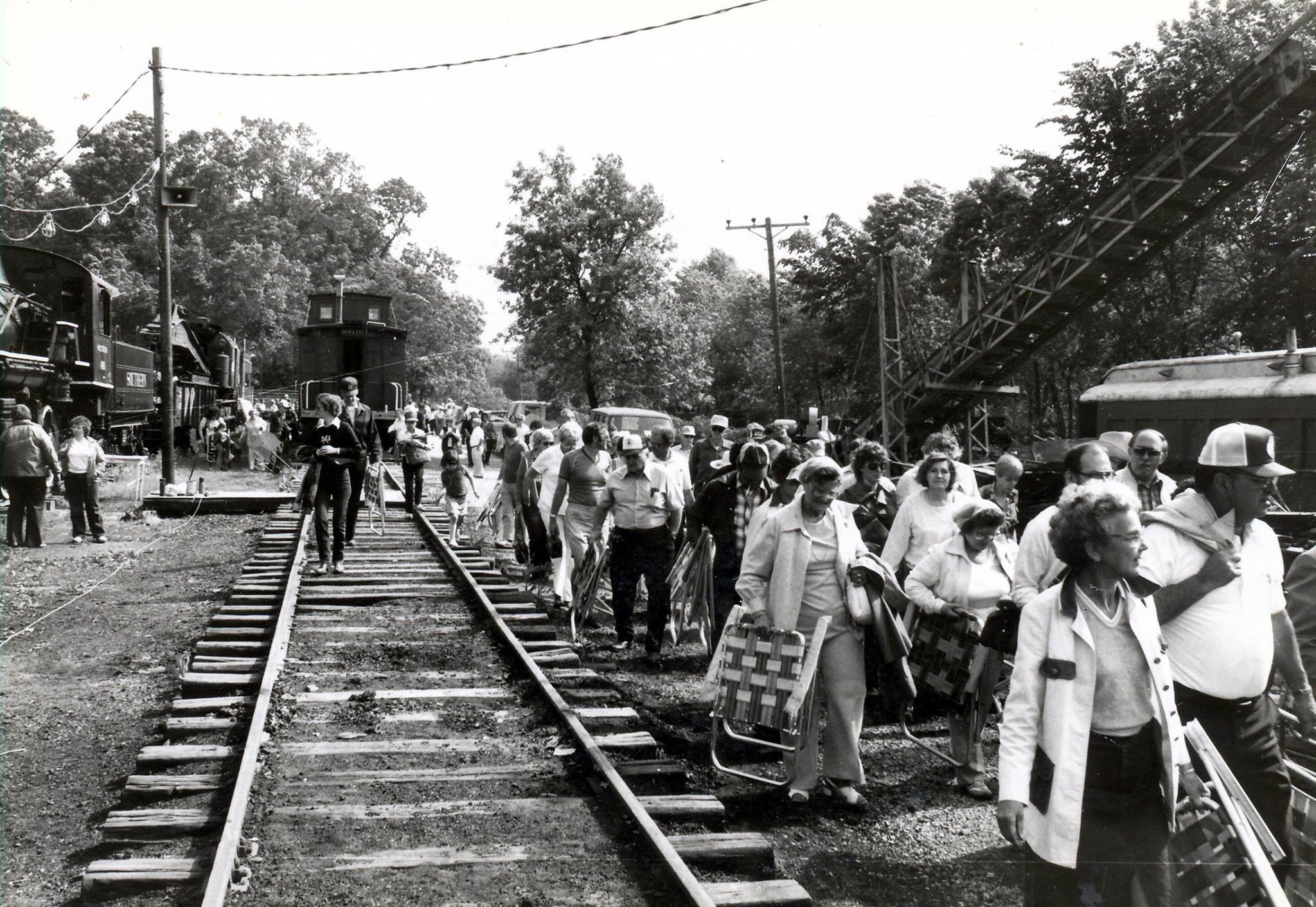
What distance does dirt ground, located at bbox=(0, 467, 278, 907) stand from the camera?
16.0 feet

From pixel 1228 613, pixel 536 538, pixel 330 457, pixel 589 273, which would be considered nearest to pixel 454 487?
pixel 536 538

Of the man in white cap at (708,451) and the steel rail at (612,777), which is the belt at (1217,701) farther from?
the man in white cap at (708,451)

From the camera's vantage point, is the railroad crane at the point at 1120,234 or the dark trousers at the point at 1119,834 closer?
the dark trousers at the point at 1119,834

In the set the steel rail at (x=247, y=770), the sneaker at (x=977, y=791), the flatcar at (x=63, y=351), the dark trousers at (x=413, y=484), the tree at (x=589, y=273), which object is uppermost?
the tree at (x=589, y=273)

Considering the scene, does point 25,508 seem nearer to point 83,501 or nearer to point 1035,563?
point 83,501

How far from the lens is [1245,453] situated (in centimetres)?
349

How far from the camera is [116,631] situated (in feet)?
30.7

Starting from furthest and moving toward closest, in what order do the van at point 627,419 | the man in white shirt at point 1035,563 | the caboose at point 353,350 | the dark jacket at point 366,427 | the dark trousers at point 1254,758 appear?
the caboose at point 353,350 → the van at point 627,419 → the dark jacket at point 366,427 → the man in white shirt at point 1035,563 → the dark trousers at point 1254,758

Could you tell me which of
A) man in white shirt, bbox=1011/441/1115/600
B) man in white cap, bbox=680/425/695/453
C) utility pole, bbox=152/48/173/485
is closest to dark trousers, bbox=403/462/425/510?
man in white cap, bbox=680/425/695/453

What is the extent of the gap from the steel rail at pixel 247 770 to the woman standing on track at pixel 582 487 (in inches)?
94.3

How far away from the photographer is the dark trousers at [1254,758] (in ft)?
11.4

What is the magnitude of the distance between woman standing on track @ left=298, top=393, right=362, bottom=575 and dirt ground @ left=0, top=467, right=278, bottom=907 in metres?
1.35

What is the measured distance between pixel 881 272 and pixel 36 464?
13.4 metres

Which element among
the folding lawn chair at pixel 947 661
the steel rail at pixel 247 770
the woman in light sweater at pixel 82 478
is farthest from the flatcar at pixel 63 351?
the folding lawn chair at pixel 947 661
